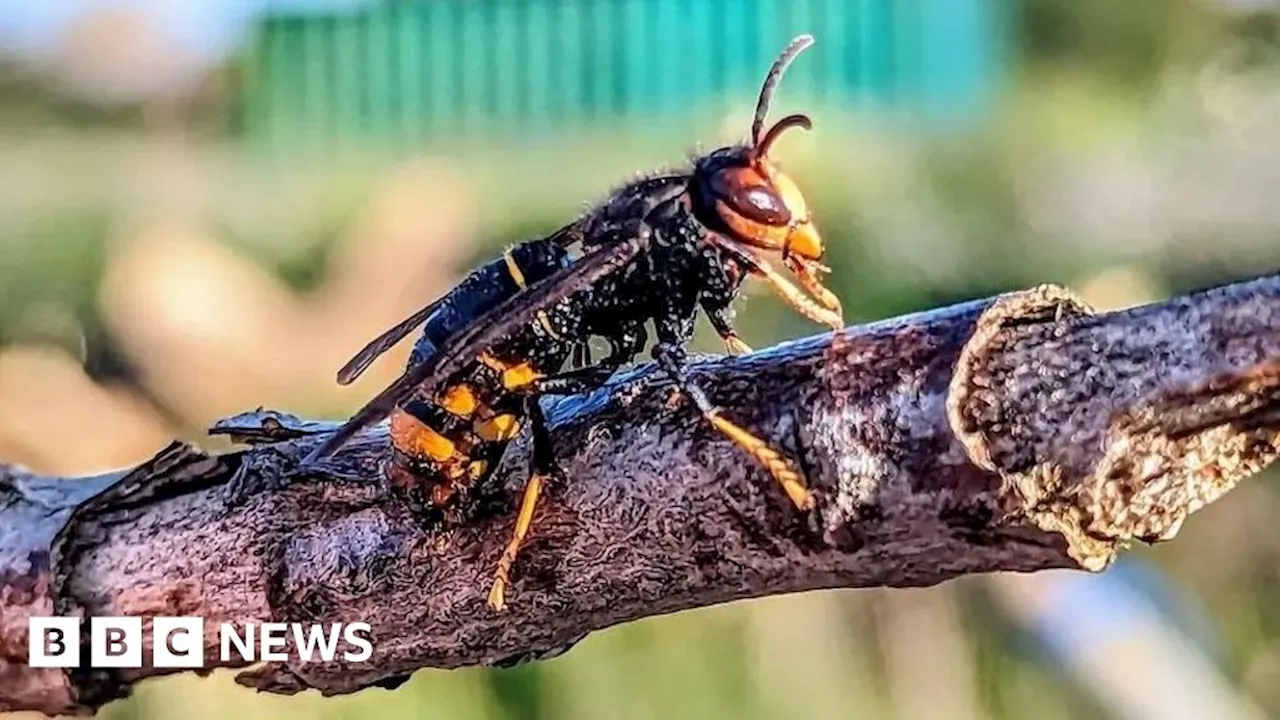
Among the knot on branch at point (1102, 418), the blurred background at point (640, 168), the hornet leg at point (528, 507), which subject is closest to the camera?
the knot on branch at point (1102, 418)

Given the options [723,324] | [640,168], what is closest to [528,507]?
[723,324]

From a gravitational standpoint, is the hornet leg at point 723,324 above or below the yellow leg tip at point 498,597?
above

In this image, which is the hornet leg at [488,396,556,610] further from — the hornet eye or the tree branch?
the hornet eye

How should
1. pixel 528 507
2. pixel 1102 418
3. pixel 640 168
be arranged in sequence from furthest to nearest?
pixel 640 168
pixel 528 507
pixel 1102 418

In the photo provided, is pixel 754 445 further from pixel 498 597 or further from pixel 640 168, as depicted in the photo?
pixel 640 168

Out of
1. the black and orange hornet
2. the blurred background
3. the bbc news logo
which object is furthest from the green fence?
the bbc news logo

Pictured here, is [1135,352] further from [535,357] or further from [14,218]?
[14,218]

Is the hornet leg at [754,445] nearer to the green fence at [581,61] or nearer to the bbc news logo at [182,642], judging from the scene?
the bbc news logo at [182,642]

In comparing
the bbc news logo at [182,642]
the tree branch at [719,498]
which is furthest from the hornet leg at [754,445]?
the bbc news logo at [182,642]

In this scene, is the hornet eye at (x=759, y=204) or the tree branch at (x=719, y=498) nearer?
the tree branch at (x=719, y=498)
